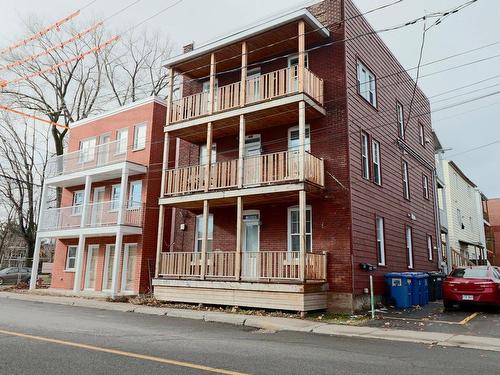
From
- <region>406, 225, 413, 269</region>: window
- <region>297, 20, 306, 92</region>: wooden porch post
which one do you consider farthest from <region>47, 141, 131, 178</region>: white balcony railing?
<region>406, 225, 413, 269</region>: window

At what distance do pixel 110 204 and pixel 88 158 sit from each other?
356 centimetres

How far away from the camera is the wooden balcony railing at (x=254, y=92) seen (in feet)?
50.2

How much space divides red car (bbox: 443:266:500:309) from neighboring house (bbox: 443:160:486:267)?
618 inches

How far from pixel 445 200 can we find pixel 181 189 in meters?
19.8

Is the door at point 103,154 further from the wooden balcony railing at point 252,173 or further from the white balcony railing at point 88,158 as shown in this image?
the wooden balcony railing at point 252,173

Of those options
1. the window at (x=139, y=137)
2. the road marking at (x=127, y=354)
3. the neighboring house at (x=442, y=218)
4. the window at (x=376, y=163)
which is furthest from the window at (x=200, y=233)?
the neighboring house at (x=442, y=218)

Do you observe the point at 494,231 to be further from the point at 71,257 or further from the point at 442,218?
the point at 71,257

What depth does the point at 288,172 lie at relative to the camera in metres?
14.7

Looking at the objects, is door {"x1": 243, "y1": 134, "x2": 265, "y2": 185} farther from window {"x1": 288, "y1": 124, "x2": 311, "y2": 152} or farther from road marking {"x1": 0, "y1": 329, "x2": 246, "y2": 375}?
road marking {"x1": 0, "y1": 329, "x2": 246, "y2": 375}

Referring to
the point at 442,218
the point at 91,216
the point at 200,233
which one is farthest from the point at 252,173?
the point at 442,218

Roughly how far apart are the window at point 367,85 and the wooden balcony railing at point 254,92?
7.88 feet

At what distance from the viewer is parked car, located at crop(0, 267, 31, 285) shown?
2947 centimetres

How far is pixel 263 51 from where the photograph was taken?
56.5 feet

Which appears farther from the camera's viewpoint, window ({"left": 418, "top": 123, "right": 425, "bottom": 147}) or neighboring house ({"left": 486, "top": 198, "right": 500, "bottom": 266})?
neighboring house ({"left": 486, "top": 198, "right": 500, "bottom": 266})
